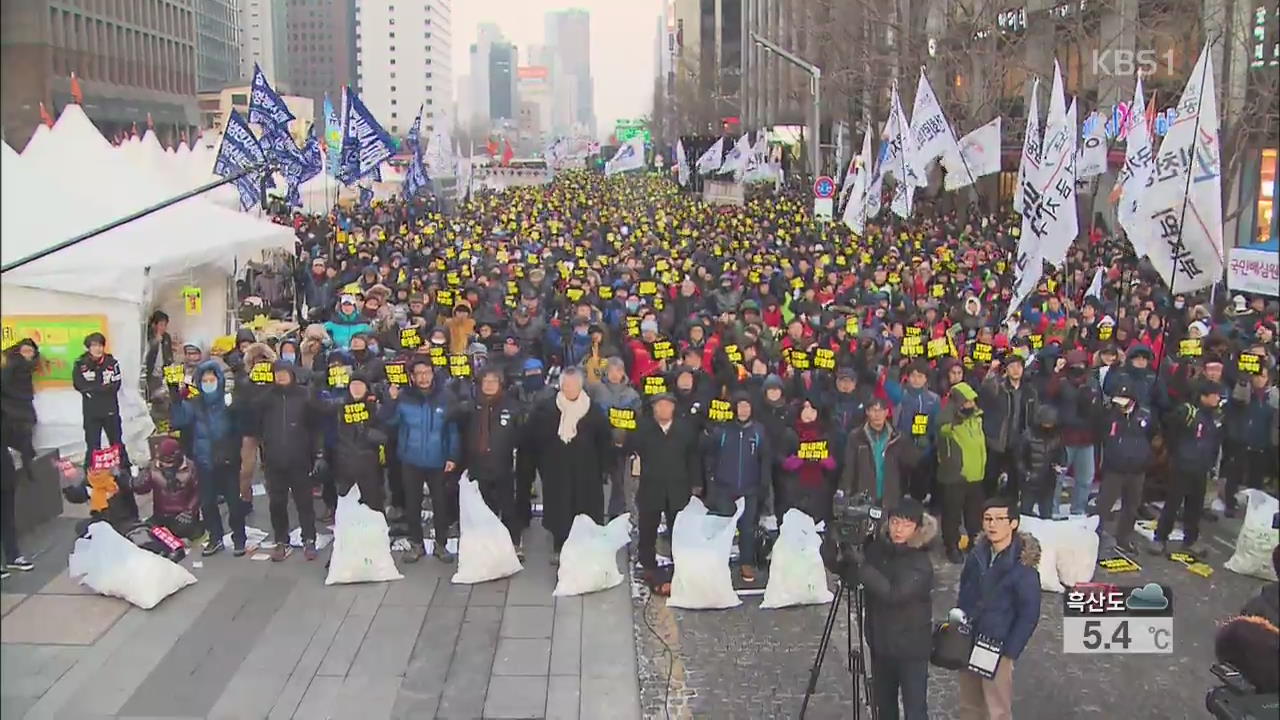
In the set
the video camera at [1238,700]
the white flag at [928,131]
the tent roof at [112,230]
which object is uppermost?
the white flag at [928,131]

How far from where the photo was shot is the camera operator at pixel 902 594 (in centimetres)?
538

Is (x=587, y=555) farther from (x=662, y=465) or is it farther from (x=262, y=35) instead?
(x=262, y=35)

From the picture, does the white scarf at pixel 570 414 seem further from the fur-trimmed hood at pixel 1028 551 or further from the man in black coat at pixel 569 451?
the fur-trimmed hood at pixel 1028 551

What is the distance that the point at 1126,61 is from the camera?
28.5m

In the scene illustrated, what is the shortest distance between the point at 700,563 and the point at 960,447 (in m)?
2.28

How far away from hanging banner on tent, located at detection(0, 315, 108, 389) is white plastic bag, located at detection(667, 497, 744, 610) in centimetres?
757

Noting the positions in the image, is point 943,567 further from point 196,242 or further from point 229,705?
point 196,242

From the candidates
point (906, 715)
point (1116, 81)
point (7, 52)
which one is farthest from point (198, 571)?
point (1116, 81)

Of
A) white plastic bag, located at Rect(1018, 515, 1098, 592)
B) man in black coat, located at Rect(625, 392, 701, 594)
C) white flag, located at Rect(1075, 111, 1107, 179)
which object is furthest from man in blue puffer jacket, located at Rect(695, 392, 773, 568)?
white flag, located at Rect(1075, 111, 1107, 179)

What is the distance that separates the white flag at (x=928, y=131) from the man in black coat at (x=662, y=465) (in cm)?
1154

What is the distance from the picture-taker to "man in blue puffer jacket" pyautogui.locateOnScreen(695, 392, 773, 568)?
846cm

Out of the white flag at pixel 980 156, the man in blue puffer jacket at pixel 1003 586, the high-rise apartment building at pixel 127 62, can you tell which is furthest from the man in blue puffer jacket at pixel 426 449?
the white flag at pixel 980 156

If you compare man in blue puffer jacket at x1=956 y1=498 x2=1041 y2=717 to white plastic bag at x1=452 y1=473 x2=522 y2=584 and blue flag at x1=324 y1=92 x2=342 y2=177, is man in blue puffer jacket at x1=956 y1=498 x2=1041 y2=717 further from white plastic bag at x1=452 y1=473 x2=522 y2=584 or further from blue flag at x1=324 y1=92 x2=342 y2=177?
blue flag at x1=324 y1=92 x2=342 y2=177

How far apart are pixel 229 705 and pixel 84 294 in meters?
7.05
